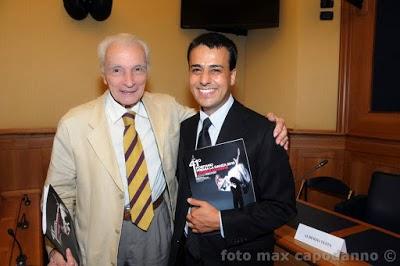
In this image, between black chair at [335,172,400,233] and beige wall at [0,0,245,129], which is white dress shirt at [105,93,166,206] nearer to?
black chair at [335,172,400,233]

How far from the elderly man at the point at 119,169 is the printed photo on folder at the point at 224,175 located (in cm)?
35

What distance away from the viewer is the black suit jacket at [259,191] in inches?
51.6

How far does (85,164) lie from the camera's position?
1.57 meters

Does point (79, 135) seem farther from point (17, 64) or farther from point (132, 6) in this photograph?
point (132, 6)

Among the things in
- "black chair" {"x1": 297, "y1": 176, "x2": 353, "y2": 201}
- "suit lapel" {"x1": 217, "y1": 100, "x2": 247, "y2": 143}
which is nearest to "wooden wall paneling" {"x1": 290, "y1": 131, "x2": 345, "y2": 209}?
"black chair" {"x1": 297, "y1": 176, "x2": 353, "y2": 201}

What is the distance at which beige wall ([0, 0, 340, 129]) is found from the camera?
3.31 metres

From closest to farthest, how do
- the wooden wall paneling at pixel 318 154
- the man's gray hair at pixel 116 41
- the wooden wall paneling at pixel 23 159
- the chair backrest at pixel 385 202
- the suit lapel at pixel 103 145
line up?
the suit lapel at pixel 103 145 → the man's gray hair at pixel 116 41 → the chair backrest at pixel 385 202 → the wooden wall paneling at pixel 23 159 → the wooden wall paneling at pixel 318 154

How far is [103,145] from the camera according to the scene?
157cm

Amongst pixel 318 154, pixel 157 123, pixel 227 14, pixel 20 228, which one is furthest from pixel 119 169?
pixel 318 154

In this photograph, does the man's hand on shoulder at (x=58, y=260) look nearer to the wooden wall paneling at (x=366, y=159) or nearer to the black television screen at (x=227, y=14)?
the black television screen at (x=227, y=14)

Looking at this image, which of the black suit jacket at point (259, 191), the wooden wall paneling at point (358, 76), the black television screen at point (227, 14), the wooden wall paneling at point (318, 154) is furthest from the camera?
the wooden wall paneling at point (318, 154)

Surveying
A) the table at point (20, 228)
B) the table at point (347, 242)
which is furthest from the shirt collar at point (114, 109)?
the table at point (347, 242)

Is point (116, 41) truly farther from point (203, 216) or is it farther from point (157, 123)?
point (203, 216)

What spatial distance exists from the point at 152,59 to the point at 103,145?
2.49m
